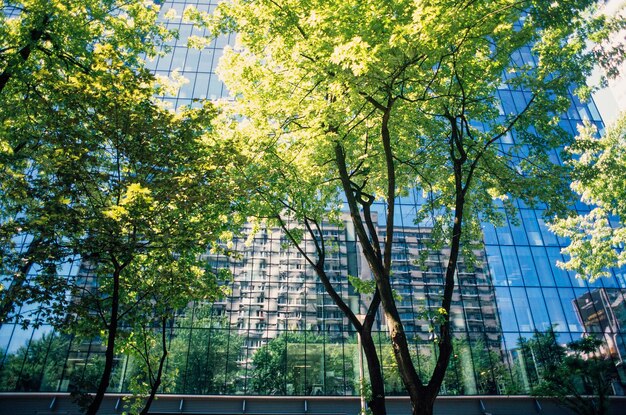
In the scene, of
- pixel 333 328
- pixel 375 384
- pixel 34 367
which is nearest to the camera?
pixel 375 384

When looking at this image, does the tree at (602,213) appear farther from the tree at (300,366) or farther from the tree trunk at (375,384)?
the tree at (300,366)

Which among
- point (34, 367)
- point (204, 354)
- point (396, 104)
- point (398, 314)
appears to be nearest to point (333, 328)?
point (204, 354)

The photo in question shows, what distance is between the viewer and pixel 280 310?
2977cm

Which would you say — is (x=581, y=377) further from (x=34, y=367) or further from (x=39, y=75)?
(x=34, y=367)

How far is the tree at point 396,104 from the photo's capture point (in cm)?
788

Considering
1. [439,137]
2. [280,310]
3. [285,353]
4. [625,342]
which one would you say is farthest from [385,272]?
[625,342]

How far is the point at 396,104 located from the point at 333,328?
20390mm

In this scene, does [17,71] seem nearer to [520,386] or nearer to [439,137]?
[439,137]

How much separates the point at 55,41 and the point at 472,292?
1138 inches

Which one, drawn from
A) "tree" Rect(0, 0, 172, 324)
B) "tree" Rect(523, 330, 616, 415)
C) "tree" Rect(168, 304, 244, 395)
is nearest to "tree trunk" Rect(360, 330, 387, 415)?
"tree" Rect(0, 0, 172, 324)

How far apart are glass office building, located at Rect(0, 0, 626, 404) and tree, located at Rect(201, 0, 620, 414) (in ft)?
41.4

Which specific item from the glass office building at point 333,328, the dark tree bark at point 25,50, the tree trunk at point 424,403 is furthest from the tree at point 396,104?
the glass office building at point 333,328

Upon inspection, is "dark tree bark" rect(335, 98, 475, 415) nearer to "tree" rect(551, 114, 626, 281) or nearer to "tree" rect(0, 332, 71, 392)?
"tree" rect(551, 114, 626, 281)

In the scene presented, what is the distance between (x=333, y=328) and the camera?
27.5 m
